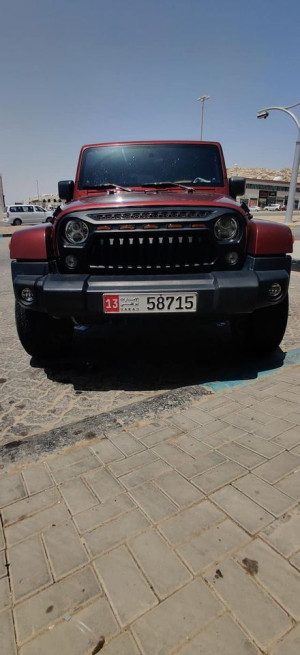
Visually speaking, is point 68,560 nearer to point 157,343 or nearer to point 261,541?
point 261,541

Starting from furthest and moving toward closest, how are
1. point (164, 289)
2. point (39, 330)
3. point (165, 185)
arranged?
point (165, 185) < point (39, 330) < point (164, 289)

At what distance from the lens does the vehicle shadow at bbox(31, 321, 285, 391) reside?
3.07 meters

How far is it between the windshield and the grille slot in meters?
1.26

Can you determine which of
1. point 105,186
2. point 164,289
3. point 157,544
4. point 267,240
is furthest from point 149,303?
point 105,186

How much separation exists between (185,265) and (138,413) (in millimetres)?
1110

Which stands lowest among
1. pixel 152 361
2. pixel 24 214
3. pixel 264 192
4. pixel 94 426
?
pixel 264 192

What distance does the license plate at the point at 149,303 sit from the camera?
8.41 ft

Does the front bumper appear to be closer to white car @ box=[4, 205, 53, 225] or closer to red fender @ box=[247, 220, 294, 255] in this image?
red fender @ box=[247, 220, 294, 255]

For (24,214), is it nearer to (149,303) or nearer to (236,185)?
(236,185)

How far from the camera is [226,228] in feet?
9.08

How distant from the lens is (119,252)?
2730 mm

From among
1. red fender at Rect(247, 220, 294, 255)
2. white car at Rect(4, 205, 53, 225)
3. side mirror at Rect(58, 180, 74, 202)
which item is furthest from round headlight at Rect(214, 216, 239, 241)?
white car at Rect(4, 205, 53, 225)

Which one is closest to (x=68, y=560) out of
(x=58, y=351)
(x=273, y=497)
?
(x=273, y=497)

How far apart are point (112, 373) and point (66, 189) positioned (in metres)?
2.05
